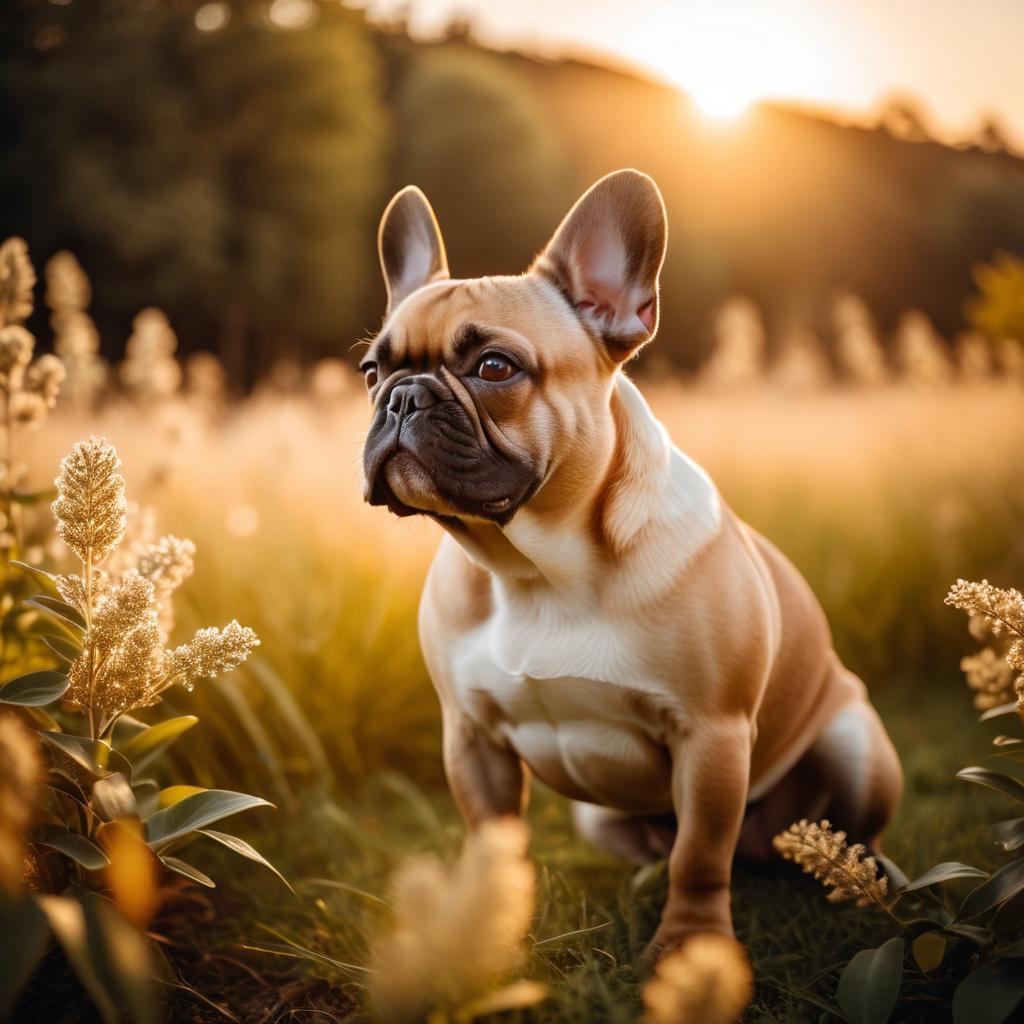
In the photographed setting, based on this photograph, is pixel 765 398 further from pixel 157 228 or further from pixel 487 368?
pixel 157 228

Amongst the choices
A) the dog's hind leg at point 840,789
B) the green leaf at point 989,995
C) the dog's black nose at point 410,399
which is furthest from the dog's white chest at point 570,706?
the green leaf at point 989,995

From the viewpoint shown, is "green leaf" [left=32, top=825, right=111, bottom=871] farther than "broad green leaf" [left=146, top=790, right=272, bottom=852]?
No

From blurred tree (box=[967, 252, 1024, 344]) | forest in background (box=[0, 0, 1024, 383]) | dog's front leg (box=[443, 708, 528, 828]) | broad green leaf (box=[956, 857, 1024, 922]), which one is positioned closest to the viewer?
broad green leaf (box=[956, 857, 1024, 922])

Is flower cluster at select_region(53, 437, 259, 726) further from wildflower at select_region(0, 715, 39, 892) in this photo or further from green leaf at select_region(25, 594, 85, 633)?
wildflower at select_region(0, 715, 39, 892)

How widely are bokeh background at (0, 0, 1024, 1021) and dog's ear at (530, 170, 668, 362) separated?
3.88ft

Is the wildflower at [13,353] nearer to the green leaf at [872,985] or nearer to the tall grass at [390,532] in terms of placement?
the tall grass at [390,532]

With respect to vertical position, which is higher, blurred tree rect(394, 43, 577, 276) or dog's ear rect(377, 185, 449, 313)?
dog's ear rect(377, 185, 449, 313)

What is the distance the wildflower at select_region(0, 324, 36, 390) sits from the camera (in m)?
2.10

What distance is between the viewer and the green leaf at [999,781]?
168 cm

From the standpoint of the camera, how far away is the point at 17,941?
1.02 meters

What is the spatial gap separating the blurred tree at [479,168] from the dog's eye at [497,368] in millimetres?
15957

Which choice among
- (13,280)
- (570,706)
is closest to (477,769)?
(570,706)

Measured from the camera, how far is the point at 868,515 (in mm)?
5211

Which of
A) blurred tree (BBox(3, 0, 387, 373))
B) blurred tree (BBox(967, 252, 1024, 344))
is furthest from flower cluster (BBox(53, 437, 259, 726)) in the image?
blurred tree (BBox(3, 0, 387, 373))
